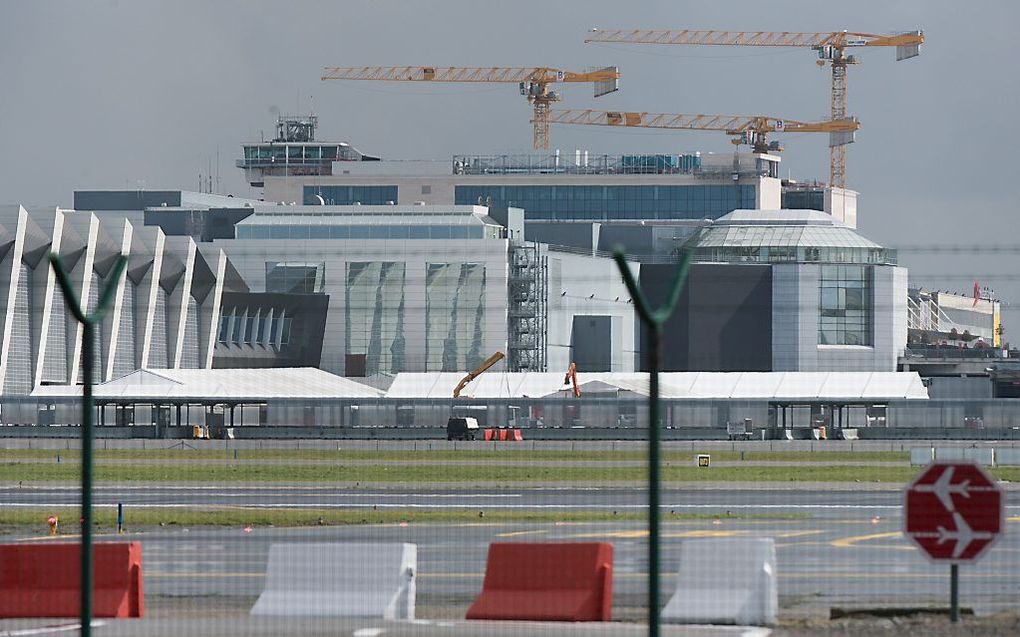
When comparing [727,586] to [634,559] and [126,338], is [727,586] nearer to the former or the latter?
[634,559]

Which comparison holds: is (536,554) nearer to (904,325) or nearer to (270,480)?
(270,480)

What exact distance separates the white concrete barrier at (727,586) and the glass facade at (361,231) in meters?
124

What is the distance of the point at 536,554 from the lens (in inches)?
1045

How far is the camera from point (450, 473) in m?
69.8

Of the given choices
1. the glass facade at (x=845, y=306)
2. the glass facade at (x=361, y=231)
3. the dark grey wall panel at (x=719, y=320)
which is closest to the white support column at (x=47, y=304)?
the glass facade at (x=361, y=231)

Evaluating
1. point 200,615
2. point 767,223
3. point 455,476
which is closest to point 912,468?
point 455,476

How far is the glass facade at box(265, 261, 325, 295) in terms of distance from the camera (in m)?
139

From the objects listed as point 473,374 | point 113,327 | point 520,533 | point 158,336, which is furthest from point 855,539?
point 158,336

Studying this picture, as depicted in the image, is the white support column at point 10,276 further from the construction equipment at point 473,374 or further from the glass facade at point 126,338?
the construction equipment at point 473,374

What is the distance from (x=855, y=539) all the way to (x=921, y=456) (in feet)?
126

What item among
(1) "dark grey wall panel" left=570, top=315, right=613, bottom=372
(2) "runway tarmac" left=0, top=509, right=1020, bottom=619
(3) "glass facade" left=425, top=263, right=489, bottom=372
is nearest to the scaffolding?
(1) "dark grey wall panel" left=570, top=315, right=613, bottom=372

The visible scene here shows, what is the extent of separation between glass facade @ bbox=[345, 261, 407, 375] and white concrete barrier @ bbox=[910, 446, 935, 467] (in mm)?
60761

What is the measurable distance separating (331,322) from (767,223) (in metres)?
57.4

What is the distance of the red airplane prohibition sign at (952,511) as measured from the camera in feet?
71.4
